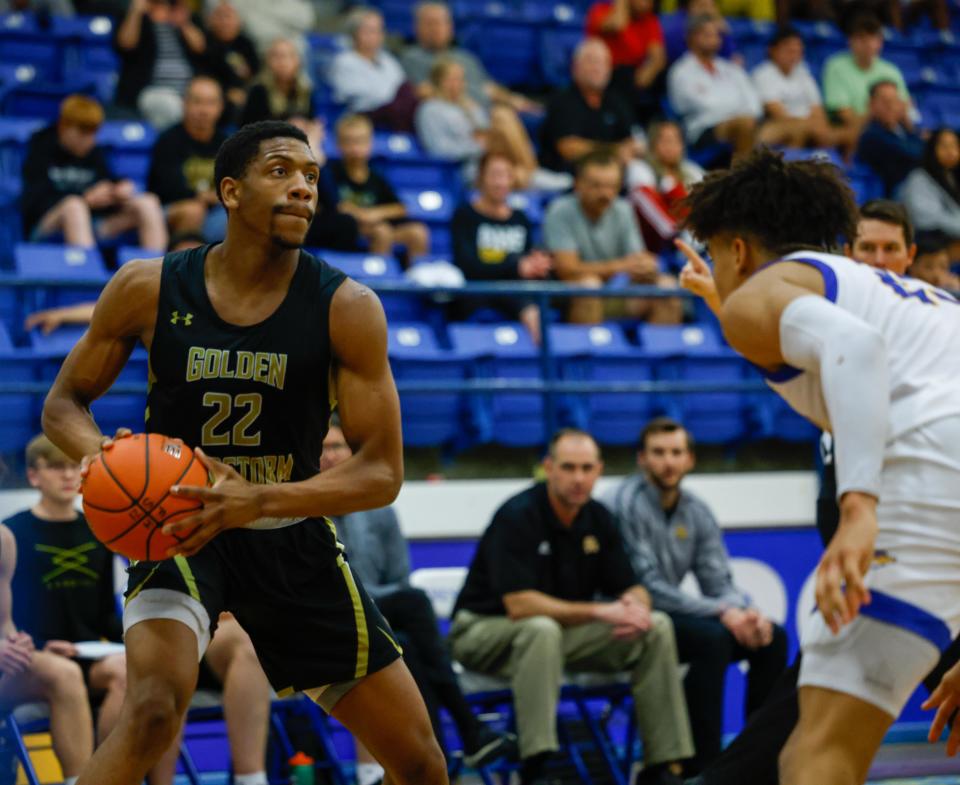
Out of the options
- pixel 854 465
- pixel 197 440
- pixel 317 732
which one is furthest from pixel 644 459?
pixel 854 465

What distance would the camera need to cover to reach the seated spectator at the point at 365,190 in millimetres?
9492

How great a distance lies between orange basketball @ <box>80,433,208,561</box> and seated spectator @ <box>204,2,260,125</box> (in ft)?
23.2

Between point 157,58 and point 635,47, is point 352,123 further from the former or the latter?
point 635,47

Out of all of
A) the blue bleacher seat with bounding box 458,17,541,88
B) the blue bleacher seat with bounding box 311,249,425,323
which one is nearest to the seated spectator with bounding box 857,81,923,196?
the blue bleacher seat with bounding box 458,17,541,88

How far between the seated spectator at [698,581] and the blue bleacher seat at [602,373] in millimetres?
1279

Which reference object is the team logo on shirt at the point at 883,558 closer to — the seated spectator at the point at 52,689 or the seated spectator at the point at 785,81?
the seated spectator at the point at 52,689

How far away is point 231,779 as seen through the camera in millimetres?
5848

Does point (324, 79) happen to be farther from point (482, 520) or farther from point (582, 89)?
point (482, 520)

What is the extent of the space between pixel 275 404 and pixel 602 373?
16.3ft

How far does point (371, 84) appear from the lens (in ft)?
36.2

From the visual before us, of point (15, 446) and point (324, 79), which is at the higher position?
point (324, 79)

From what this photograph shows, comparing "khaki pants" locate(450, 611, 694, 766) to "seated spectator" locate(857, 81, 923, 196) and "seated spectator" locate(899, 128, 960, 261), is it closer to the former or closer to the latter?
"seated spectator" locate(899, 128, 960, 261)

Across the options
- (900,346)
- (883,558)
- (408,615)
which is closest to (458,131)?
(408,615)

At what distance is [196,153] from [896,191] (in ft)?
17.9
